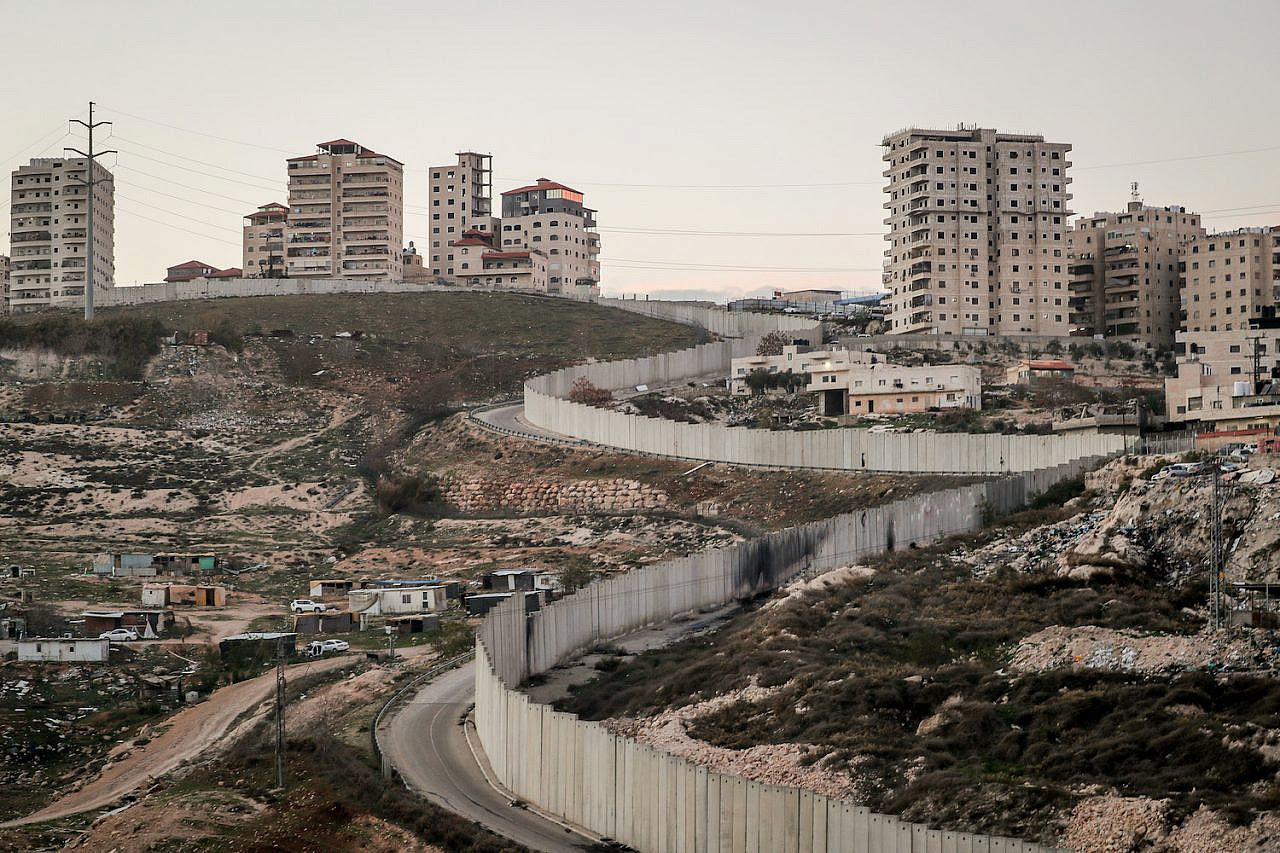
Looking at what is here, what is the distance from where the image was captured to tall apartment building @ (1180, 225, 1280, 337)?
427 feet

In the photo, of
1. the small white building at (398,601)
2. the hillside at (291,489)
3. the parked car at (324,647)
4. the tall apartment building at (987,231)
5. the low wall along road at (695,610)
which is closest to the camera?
the low wall along road at (695,610)

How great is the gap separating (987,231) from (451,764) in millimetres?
93842

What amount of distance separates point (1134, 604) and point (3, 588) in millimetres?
41596

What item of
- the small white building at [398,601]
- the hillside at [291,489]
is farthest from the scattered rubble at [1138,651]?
the small white building at [398,601]

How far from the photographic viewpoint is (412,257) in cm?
18400

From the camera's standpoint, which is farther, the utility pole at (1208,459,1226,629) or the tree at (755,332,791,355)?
the tree at (755,332,791,355)

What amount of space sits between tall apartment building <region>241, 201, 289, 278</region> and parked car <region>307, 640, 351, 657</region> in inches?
4951

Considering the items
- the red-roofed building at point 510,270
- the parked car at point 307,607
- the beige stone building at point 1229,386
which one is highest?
the red-roofed building at point 510,270

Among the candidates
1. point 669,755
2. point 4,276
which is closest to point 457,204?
point 4,276

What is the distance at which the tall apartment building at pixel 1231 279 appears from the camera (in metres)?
130

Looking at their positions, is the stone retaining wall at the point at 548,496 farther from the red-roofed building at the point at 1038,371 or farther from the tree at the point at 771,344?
the red-roofed building at the point at 1038,371

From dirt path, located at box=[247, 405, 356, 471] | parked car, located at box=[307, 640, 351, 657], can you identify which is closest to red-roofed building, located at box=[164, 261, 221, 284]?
dirt path, located at box=[247, 405, 356, 471]

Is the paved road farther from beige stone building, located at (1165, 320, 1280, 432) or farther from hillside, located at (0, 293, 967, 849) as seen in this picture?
beige stone building, located at (1165, 320, 1280, 432)

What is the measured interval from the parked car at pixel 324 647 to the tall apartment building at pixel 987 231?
249 feet
